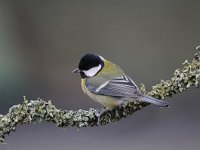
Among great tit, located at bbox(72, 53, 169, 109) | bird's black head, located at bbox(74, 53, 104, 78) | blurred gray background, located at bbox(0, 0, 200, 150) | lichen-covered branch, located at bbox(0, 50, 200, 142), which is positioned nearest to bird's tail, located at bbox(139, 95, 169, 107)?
lichen-covered branch, located at bbox(0, 50, 200, 142)

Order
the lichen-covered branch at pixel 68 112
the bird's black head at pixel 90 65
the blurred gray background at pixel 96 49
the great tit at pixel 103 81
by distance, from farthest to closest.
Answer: the blurred gray background at pixel 96 49 < the bird's black head at pixel 90 65 < the great tit at pixel 103 81 < the lichen-covered branch at pixel 68 112

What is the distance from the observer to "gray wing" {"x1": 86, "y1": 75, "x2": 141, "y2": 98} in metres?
4.20

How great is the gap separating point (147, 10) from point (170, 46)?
2.07ft

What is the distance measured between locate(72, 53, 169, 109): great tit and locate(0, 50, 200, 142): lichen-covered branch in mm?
512

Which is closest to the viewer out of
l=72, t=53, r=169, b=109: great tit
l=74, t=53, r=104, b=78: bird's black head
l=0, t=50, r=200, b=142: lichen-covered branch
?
l=0, t=50, r=200, b=142: lichen-covered branch

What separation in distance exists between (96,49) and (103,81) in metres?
4.25

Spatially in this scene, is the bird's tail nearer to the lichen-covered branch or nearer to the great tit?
the lichen-covered branch

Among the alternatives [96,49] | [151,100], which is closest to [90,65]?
[151,100]

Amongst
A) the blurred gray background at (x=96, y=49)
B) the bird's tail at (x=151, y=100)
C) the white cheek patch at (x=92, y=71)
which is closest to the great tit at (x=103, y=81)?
the white cheek patch at (x=92, y=71)

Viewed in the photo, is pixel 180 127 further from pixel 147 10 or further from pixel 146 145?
pixel 147 10

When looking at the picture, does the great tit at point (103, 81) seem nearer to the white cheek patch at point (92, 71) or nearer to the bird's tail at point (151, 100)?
the white cheek patch at point (92, 71)

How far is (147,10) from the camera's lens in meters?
8.49

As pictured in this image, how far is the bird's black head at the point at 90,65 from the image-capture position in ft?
14.4

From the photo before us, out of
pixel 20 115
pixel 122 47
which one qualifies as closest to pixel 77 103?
pixel 122 47
